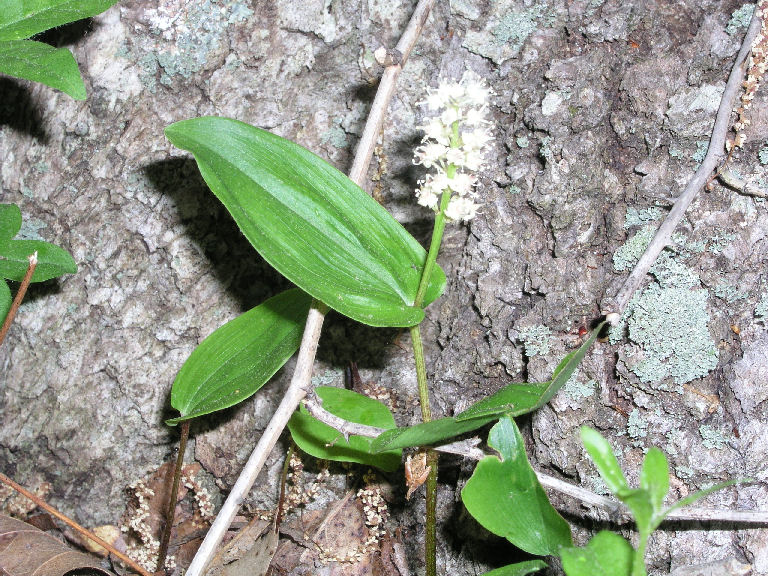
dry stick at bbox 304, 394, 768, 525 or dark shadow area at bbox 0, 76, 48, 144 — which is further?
dark shadow area at bbox 0, 76, 48, 144

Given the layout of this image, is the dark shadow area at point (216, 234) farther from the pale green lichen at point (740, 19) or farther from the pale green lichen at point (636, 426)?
the pale green lichen at point (740, 19)

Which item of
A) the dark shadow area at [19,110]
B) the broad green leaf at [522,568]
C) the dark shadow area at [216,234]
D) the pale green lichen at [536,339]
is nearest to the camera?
the broad green leaf at [522,568]

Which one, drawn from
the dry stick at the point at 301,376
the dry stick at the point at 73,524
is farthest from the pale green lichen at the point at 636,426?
the dry stick at the point at 73,524

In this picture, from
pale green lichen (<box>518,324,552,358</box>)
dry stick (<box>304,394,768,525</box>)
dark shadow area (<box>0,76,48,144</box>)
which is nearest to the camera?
dry stick (<box>304,394,768,525</box>)

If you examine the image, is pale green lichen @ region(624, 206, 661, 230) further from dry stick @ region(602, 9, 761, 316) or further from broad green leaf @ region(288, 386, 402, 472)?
broad green leaf @ region(288, 386, 402, 472)

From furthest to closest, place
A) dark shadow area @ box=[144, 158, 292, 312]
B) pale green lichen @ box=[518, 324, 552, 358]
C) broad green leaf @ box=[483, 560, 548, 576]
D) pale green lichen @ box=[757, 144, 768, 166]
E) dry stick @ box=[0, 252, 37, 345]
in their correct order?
1. dark shadow area @ box=[144, 158, 292, 312]
2. dry stick @ box=[0, 252, 37, 345]
3. pale green lichen @ box=[518, 324, 552, 358]
4. pale green lichen @ box=[757, 144, 768, 166]
5. broad green leaf @ box=[483, 560, 548, 576]

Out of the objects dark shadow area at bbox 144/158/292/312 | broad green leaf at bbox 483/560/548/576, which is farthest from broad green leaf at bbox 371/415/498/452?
dark shadow area at bbox 144/158/292/312

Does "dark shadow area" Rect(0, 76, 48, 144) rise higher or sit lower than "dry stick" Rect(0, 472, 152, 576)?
higher
